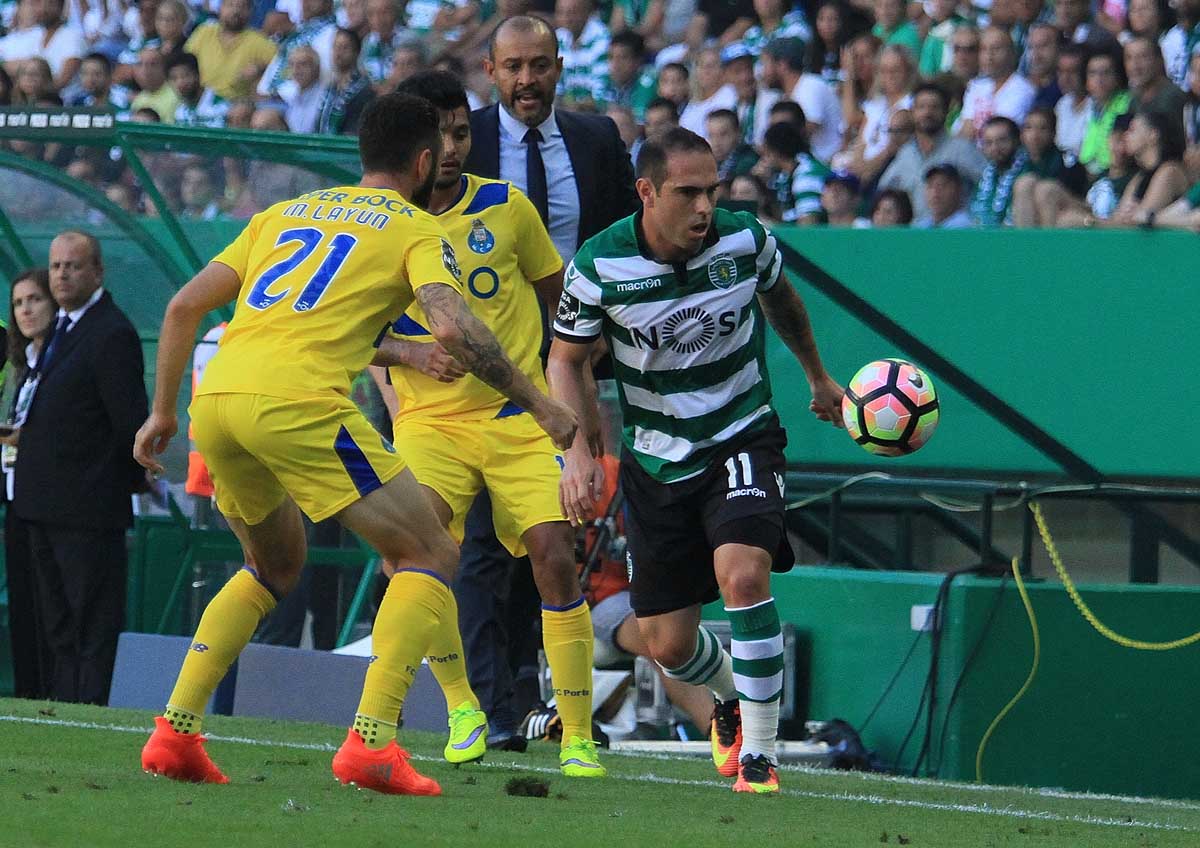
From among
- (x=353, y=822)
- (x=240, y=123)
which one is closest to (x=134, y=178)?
(x=240, y=123)

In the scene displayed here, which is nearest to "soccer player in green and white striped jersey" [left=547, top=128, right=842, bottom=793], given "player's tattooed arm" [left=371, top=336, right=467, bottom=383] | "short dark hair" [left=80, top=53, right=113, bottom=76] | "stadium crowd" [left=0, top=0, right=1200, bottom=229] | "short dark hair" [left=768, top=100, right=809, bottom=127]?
"player's tattooed arm" [left=371, top=336, right=467, bottom=383]

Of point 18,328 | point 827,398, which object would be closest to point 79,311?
point 18,328

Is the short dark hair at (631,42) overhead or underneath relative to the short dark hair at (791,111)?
overhead

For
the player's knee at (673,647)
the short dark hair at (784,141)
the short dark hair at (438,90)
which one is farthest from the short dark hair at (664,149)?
the short dark hair at (784,141)

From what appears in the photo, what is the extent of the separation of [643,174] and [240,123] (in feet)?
27.7

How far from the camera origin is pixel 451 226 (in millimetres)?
7387

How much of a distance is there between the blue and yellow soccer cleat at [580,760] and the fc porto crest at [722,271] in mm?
1612

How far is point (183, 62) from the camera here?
1566 cm

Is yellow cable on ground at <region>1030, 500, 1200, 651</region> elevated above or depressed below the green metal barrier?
below

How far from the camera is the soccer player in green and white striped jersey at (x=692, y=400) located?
261 inches

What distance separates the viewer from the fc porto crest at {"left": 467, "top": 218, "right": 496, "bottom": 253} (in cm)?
738

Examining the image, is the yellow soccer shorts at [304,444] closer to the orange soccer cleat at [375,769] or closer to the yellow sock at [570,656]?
the orange soccer cleat at [375,769]

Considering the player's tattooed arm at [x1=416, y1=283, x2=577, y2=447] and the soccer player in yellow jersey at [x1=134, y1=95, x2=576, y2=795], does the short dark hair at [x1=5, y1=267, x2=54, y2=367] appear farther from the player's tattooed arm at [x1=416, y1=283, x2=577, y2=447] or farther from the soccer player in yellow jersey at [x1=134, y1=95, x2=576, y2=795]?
the player's tattooed arm at [x1=416, y1=283, x2=577, y2=447]

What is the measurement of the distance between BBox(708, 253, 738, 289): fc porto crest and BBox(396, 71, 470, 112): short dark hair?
1.18 meters
